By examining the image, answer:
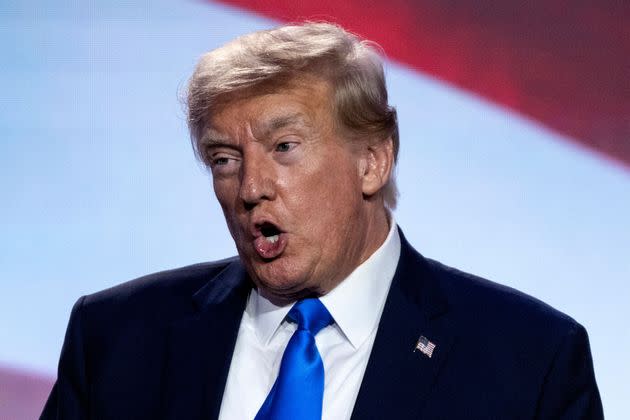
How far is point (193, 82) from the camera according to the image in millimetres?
2338

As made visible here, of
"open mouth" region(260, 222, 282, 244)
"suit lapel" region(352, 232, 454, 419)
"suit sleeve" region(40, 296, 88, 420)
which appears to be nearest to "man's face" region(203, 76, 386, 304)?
"open mouth" region(260, 222, 282, 244)

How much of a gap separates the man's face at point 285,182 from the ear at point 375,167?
2.6 inches

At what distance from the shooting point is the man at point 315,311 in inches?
87.7

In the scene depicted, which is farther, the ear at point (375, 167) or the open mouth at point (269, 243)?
the ear at point (375, 167)

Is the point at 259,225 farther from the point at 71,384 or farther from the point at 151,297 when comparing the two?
the point at 71,384

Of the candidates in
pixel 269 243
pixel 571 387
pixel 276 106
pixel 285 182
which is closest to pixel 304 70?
pixel 276 106

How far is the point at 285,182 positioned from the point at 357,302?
28 centimetres

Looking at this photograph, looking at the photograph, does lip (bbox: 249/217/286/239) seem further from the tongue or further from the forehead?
the forehead

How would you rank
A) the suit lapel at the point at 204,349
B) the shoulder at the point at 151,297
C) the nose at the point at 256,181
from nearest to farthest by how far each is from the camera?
the nose at the point at 256,181
the suit lapel at the point at 204,349
the shoulder at the point at 151,297

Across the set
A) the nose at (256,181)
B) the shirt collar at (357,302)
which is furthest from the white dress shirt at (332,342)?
the nose at (256,181)

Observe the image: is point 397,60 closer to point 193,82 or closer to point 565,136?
point 565,136

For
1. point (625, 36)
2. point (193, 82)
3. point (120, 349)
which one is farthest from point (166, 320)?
point (625, 36)

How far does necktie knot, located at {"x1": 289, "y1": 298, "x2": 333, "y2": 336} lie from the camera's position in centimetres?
233

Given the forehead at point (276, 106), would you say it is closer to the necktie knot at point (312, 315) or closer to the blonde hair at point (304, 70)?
the blonde hair at point (304, 70)
